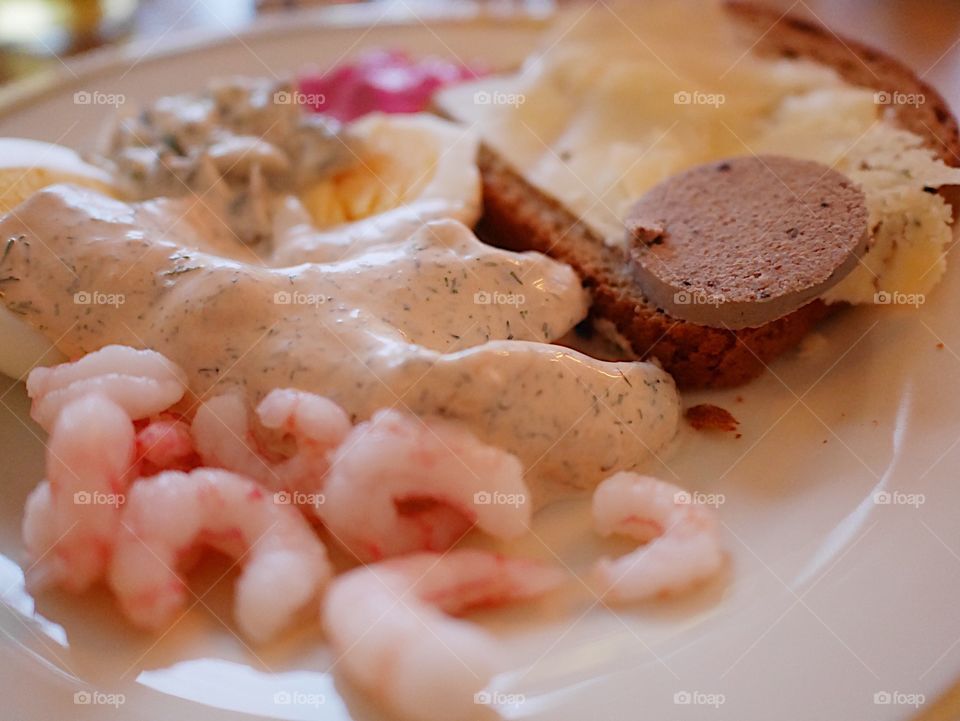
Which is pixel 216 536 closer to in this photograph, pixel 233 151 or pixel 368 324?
pixel 368 324

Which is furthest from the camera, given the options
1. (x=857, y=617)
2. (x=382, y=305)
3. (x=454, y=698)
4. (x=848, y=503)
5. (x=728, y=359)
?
(x=728, y=359)

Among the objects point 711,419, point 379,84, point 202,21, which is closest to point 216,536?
point 711,419

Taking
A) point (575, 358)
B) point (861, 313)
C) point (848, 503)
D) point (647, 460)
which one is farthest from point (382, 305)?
point (861, 313)

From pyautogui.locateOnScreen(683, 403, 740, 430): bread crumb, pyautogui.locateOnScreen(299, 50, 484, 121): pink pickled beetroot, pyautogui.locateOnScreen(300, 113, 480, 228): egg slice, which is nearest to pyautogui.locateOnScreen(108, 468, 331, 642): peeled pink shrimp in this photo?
pyautogui.locateOnScreen(683, 403, 740, 430): bread crumb

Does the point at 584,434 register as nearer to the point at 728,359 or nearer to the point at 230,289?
the point at 728,359

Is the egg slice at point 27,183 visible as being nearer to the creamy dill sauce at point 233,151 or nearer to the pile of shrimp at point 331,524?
the creamy dill sauce at point 233,151

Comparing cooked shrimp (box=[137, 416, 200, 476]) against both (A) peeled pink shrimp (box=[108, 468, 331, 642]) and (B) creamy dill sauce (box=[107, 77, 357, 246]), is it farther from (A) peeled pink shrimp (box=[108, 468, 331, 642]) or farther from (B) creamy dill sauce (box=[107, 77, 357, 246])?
(B) creamy dill sauce (box=[107, 77, 357, 246])

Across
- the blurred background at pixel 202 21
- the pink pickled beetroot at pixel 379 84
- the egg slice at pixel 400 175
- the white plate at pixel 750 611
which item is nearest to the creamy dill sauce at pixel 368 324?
the white plate at pixel 750 611
